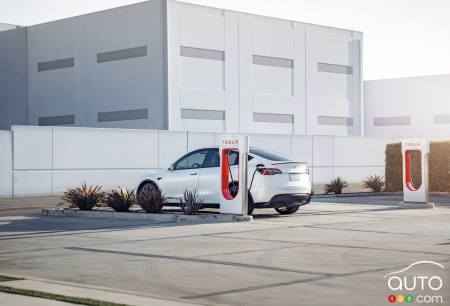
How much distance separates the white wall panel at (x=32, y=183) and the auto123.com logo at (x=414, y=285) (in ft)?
62.5

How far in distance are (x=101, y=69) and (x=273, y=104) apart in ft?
43.8

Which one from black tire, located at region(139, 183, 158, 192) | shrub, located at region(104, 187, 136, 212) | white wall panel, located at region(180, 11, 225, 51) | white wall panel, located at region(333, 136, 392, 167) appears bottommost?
shrub, located at region(104, 187, 136, 212)

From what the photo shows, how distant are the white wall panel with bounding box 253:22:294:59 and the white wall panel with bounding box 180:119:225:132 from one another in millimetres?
6470

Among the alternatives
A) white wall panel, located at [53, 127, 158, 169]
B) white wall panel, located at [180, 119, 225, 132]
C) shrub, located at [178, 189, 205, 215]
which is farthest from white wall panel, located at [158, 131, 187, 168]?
white wall panel, located at [180, 119, 225, 132]

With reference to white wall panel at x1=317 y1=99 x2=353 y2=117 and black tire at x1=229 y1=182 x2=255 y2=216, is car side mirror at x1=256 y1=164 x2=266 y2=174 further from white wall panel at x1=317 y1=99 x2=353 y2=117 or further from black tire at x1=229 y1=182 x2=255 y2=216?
white wall panel at x1=317 y1=99 x2=353 y2=117

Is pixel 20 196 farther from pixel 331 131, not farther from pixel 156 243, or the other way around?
pixel 331 131

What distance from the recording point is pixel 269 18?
Answer: 49.0 metres

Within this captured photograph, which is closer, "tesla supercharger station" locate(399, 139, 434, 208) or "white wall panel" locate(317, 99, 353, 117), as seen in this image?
"tesla supercharger station" locate(399, 139, 434, 208)

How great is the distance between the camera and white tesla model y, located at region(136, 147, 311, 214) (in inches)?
573

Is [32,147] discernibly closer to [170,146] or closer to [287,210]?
[170,146]

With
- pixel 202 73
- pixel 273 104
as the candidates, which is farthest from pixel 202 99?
pixel 273 104

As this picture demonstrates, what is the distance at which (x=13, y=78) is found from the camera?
51125 millimetres

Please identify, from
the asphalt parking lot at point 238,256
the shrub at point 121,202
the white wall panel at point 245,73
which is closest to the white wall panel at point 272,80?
the white wall panel at point 245,73

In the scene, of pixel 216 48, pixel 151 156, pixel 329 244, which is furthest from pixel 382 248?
pixel 216 48
